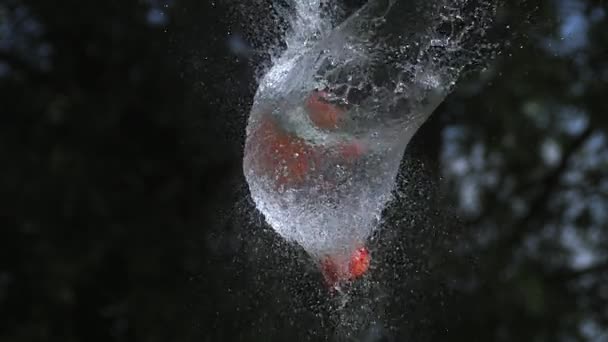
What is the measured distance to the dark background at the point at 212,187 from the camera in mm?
2037

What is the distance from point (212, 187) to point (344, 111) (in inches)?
48.5

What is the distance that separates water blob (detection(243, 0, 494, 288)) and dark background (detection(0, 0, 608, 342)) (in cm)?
58

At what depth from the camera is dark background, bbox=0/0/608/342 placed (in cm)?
204

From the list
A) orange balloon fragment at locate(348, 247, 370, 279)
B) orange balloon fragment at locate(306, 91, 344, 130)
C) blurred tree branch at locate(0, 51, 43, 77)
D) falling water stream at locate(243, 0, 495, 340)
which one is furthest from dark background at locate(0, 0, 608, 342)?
orange balloon fragment at locate(306, 91, 344, 130)

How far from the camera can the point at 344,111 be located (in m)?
1.11

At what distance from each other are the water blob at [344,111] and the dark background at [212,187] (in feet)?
1.91

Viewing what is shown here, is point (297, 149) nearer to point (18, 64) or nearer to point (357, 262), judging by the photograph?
point (357, 262)

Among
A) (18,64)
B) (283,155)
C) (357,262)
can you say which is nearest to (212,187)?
(18,64)

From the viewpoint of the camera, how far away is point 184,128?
241 cm

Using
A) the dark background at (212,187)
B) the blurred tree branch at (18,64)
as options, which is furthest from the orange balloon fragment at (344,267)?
the blurred tree branch at (18,64)

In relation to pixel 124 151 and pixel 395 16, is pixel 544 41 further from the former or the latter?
pixel 395 16

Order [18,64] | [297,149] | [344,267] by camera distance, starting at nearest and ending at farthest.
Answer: [297,149] → [344,267] → [18,64]

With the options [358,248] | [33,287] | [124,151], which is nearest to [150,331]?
[33,287]

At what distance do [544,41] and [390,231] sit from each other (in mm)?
1233
